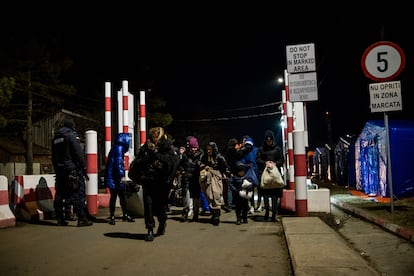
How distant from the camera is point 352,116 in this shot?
5131cm

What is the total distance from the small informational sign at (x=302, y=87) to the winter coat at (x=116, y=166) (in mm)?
3255

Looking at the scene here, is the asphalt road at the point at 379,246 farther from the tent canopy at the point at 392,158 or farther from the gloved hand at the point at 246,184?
the tent canopy at the point at 392,158

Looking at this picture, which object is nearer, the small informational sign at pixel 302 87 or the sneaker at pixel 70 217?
the sneaker at pixel 70 217

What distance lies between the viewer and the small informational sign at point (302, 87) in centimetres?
889

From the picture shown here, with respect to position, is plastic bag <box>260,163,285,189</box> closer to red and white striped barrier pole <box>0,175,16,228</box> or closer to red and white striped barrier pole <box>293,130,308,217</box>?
red and white striped barrier pole <box>293,130,308,217</box>

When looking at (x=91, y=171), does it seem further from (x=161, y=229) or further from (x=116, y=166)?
(x=161, y=229)

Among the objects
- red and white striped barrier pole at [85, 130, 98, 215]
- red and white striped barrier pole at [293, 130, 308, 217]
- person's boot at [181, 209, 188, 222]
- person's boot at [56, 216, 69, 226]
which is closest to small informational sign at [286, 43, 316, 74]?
red and white striped barrier pole at [293, 130, 308, 217]

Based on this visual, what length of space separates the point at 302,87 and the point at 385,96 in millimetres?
1634

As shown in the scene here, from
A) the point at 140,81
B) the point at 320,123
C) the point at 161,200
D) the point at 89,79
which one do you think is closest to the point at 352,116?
the point at 320,123

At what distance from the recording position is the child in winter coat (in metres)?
8.27

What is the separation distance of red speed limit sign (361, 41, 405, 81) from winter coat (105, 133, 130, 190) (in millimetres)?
4733

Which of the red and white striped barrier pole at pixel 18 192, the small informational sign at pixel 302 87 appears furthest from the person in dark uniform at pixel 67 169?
the small informational sign at pixel 302 87

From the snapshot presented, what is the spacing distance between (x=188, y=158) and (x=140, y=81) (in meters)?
40.1

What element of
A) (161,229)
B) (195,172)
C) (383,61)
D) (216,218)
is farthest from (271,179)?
(383,61)
